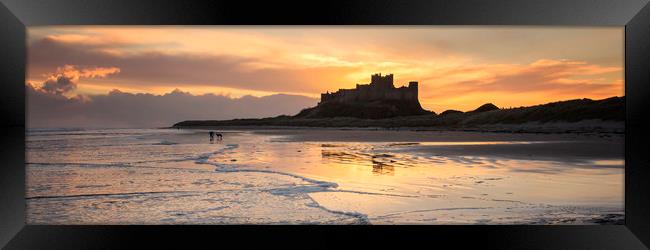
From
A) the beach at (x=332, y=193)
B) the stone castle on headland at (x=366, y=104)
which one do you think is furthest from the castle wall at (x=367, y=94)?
the beach at (x=332, y=193)

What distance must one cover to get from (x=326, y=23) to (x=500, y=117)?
109 feet

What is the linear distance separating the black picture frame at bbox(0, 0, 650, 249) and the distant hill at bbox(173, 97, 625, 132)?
18.1 m

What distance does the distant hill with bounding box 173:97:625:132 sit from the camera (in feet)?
91.7

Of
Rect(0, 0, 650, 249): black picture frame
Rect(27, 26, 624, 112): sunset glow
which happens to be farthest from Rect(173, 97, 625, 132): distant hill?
Rect(0, 0, 650, 249): black picture frame

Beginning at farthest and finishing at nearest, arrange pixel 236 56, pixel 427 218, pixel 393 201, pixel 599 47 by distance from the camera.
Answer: pixel 236 56 < pixel 599 47 < pixel 393 201 < pixel 427 218

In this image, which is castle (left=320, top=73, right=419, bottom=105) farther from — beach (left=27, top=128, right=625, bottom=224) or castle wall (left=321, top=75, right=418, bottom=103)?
beach (left=27, top=128, right=625, bottom=224)

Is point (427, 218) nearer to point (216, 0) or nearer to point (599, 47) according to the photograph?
point (216, 0)

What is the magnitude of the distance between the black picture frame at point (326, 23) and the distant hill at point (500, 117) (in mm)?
18093

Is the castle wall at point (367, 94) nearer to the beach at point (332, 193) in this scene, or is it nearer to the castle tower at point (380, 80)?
the castle tower at point (380, 80)

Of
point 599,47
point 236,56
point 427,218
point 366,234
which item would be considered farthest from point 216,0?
point 236,56

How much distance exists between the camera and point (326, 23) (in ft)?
14.2

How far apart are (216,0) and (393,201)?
3225 mm

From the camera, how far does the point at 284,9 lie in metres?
4.37

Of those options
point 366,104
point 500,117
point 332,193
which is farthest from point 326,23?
point 366,104
